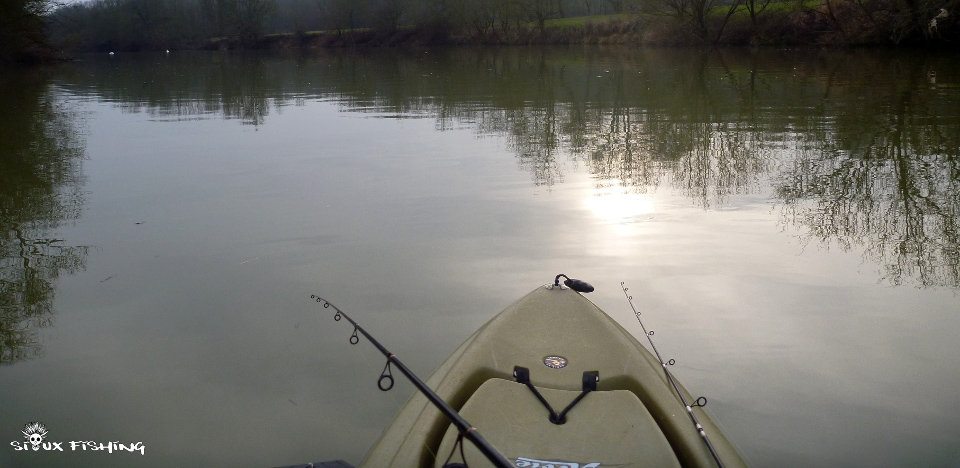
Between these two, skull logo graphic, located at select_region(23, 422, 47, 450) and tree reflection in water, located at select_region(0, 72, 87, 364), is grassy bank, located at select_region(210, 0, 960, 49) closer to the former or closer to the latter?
tree reflection in water, located at select_region(0, 72, 87, 364)

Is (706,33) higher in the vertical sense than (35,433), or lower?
higher

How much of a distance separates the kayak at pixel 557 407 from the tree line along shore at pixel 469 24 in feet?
85.8

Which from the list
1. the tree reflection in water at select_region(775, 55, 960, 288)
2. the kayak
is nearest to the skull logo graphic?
the kayak

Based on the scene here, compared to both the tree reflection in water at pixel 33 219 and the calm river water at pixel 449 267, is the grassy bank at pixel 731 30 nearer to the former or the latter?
the calm river water at pixel 449 267

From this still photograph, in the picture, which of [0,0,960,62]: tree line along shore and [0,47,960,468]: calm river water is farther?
[0,0,960,62]: tree line along shore

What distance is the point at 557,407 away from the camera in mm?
2988

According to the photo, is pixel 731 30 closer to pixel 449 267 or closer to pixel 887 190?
pixel 887 190

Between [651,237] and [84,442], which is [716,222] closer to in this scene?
[651,237]

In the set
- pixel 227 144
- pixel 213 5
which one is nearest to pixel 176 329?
pixel 227 144

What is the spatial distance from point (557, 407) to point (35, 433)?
267 centimetres

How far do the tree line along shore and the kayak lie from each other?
85.8 feet

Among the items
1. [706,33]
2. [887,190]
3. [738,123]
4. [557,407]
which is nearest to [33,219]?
[557,407]

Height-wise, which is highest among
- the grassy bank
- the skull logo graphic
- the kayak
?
the grassy bank

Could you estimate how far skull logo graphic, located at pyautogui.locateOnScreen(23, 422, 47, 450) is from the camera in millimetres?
3654
